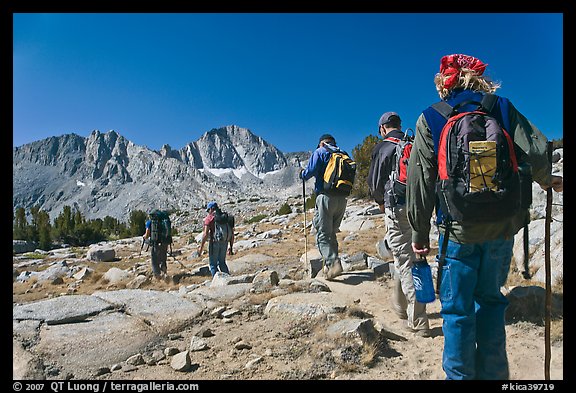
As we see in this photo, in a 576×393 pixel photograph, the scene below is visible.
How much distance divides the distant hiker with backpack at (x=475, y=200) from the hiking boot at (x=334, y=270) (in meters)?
4.20

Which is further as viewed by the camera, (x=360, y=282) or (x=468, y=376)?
(x=360, y=282)

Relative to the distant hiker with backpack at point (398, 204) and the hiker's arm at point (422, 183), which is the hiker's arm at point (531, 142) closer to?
the hiker's arm at point (422, 183)

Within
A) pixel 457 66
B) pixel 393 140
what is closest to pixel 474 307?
pixel 457 66

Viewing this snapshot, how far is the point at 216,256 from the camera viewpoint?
9.81 meters

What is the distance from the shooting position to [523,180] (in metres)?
2.64

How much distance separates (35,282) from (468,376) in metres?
14.5

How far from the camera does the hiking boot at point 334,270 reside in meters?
6.96

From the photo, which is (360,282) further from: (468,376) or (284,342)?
(468,376)

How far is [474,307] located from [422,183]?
962mm

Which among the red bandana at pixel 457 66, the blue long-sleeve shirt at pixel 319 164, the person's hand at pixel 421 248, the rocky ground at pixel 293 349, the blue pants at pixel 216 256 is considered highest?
the red bandana at pixel 457 66

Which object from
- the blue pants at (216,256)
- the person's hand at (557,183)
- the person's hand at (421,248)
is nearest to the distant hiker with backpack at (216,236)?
the blue pants at (216,256)
